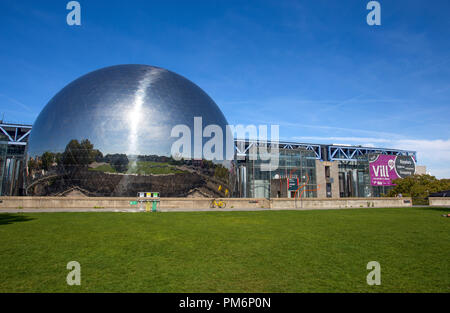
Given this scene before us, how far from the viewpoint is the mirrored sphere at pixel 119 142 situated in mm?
21672

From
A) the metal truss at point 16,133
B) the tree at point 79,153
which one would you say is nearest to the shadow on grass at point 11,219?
the tree at point 79,153

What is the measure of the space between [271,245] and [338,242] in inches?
79.1

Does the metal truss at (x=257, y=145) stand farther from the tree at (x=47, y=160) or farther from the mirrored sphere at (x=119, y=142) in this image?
the tree at (x=47, y=160)

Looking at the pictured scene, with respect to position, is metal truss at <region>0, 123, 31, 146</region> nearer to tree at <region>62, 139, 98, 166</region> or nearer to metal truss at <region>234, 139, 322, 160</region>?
metal truss at <region>234, 139, 322, 160</region>

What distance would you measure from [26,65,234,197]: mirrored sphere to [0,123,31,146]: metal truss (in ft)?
144

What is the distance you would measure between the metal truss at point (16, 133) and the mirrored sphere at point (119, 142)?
4382 centimetres

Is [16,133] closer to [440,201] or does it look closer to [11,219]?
[11,219]

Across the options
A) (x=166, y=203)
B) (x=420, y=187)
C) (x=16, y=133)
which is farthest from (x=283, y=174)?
(x=16, y=133)

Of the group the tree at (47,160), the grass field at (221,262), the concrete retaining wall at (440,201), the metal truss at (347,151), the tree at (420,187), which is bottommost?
the concrete retaining wall at (440,201)

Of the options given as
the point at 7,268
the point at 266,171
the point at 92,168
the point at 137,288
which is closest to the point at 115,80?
the point at 92,168

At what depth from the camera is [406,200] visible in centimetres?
3478

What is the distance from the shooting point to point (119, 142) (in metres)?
22.0

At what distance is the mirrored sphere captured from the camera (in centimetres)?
2167

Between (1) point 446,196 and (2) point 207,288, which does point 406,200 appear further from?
(2) point 207,288
